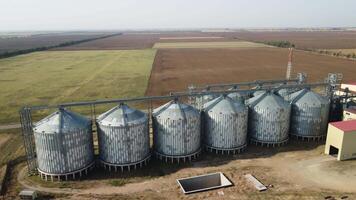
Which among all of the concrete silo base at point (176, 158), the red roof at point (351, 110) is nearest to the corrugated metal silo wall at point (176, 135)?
the concrete silo base at point (176, 158)

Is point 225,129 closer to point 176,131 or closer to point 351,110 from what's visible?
point 176,131

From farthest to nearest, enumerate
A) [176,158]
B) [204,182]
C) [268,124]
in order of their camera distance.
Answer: [268,124], [176,158], [204,182]

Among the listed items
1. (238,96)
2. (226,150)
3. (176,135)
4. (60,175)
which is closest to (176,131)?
(176,135)

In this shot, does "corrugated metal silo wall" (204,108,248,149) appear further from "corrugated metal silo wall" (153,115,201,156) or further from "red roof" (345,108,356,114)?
"red roof" (345,108,356,114)

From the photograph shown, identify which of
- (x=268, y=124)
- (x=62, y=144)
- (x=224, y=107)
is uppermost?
(x=224, y=107)

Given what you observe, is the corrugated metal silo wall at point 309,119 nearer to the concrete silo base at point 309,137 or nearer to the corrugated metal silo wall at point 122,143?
the concrete silo base at point 309,137

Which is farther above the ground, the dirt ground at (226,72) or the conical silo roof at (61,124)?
the conical silo roof at (61,124)

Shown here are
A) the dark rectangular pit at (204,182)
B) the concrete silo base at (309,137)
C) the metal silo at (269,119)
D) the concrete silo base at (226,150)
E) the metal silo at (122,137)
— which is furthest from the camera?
the concrete silo base at (309,137)
